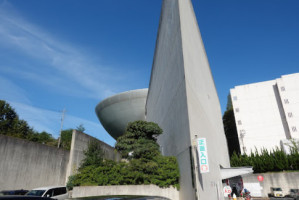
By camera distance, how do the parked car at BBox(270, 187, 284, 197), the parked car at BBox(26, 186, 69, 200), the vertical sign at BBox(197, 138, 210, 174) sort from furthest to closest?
the parked car at BBox(270, 187, 284, 197)
the parked car at BBox(26, 186, 69, 200)
the vertical sign at BBox(197, 138, 210, 174)

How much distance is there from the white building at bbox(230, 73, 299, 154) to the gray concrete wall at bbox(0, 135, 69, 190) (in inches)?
1179

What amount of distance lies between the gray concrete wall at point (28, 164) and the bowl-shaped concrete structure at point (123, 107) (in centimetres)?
2259

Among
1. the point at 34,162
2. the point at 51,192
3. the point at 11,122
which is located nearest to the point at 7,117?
the point at 11,122

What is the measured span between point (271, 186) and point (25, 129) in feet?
107

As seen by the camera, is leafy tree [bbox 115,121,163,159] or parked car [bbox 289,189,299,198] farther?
parked car [bbox 289,189,299,198]

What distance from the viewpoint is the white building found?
104 ft

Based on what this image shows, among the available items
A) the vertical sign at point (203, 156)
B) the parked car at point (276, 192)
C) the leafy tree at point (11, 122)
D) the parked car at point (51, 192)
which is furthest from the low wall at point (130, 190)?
the leafy tree at point (11, 122)

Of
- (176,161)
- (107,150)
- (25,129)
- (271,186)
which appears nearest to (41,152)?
(107,150)

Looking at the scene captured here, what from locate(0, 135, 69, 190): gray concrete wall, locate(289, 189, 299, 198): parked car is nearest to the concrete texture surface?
locate(0, 135, 69, 190): gray concrete wall

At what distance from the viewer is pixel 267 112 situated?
34.1 metres

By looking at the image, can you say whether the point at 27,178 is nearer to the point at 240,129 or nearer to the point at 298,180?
the point at 298,180

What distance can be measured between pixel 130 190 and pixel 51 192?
409cm

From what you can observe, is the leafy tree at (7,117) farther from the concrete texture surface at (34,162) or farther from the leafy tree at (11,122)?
the concrete texture surface at (34,162)

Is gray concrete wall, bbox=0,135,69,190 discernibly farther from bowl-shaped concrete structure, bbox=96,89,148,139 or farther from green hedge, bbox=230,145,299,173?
bowl-shaped concrete structure, bbox=96,89,148,139
